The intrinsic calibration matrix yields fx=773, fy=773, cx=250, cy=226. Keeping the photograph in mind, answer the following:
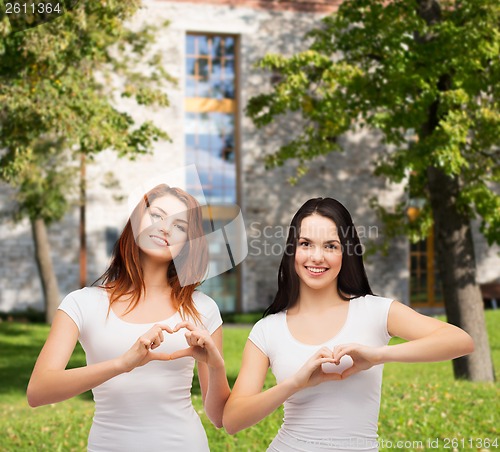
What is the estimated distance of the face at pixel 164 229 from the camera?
2514 millimetres

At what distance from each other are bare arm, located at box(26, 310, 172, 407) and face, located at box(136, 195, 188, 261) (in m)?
0.35

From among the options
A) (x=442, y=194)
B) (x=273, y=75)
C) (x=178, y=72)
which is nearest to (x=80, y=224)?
(x=178, y=72)

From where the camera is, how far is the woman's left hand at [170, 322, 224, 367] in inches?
88.0

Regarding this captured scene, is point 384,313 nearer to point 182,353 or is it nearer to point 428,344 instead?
point 428,344

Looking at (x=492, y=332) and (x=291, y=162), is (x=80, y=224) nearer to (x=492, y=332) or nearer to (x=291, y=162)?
(x=291, y=162)

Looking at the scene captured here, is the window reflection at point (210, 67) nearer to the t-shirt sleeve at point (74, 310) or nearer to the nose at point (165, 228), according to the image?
the nose at point (165, 228)

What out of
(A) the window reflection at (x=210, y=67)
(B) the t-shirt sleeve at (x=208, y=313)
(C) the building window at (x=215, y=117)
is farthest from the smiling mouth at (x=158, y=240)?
(A) the window reflection at (x=210, y=67)

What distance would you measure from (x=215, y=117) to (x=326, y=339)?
18165 millimetres

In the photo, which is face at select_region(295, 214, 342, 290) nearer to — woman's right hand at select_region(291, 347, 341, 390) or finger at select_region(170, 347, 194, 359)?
woman's right hand at select_region(291, 347, 341, 390)

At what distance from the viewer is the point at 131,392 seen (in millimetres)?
2424

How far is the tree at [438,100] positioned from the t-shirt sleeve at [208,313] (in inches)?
244

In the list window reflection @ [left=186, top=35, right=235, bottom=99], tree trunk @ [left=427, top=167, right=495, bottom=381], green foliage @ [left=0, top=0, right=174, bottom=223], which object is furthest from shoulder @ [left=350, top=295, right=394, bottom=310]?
window reflection @ [left=186, top=35, right=235, bottom=99]

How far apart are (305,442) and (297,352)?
10.5 inches

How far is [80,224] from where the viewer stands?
1928cm
